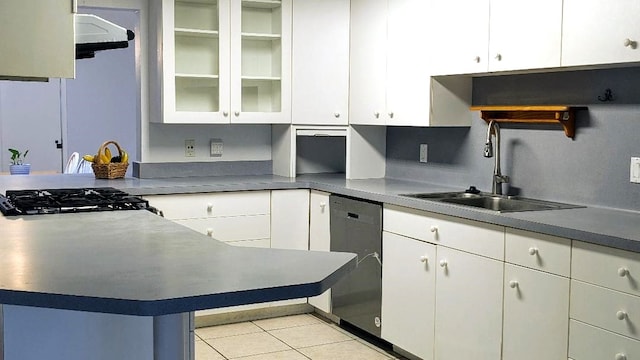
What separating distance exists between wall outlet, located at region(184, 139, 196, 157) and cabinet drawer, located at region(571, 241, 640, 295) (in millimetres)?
2769

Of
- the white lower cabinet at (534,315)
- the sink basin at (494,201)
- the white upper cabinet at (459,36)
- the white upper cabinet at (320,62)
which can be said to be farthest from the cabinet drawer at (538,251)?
the white upper cabinet at (320,62)

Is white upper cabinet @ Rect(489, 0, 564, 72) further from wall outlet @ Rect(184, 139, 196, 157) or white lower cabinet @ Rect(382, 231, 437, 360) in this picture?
wall outlet @ Rect(184, 139, 196, 157)

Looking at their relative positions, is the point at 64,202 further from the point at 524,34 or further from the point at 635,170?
the point at 635,170

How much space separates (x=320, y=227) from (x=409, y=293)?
926mm

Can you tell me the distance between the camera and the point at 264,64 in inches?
188

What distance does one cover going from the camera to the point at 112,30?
2990mm

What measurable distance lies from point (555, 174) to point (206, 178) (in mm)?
2157

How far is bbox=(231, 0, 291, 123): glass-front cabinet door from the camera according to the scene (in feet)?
15.2

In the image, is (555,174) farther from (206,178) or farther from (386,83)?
(206,178)

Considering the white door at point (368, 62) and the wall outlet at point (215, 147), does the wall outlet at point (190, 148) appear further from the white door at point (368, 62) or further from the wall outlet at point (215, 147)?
the white door at point (368, 62)

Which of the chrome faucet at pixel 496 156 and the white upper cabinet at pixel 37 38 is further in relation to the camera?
the chrome faucet at pixel 496 156

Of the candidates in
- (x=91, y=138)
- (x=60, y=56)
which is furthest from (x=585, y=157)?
(x=91, y=138)

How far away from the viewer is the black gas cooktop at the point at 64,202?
9.93 feet

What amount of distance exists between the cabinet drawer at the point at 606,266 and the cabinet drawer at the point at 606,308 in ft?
0.08
